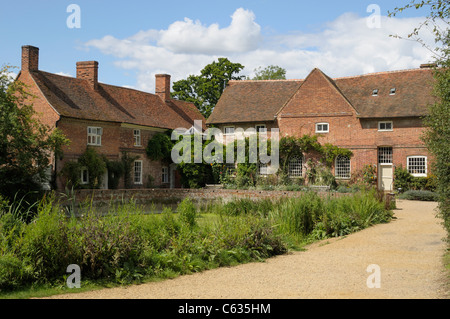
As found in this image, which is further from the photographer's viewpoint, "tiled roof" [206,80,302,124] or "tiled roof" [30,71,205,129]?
"tiled roof" [206,80,302,124]

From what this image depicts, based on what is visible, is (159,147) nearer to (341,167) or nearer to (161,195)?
(161,195)

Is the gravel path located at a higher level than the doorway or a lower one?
lower

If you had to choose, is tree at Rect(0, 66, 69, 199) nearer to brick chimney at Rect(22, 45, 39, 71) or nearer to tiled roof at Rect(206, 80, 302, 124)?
brick chimney at Rect(22, 45, 39, 71)

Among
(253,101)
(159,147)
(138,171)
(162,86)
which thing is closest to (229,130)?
(253,101)

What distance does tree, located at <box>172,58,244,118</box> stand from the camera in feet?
170

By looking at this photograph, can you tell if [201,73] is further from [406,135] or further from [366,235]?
[366,235]

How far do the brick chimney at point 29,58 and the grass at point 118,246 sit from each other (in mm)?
21018

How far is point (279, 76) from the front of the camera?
201 ft

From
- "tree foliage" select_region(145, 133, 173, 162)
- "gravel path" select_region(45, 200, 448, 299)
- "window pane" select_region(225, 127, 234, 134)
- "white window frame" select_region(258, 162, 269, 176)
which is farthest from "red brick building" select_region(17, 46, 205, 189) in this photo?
"gravel path" select_region(45, 200, 448, 299)

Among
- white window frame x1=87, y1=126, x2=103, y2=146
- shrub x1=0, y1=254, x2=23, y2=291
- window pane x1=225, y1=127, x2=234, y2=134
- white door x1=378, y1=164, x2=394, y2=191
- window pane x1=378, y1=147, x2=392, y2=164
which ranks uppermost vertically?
window pane x1=225, y1=127, x2=234, y2=134

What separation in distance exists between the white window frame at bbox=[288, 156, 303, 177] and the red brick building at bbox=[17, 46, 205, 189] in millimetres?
9711
